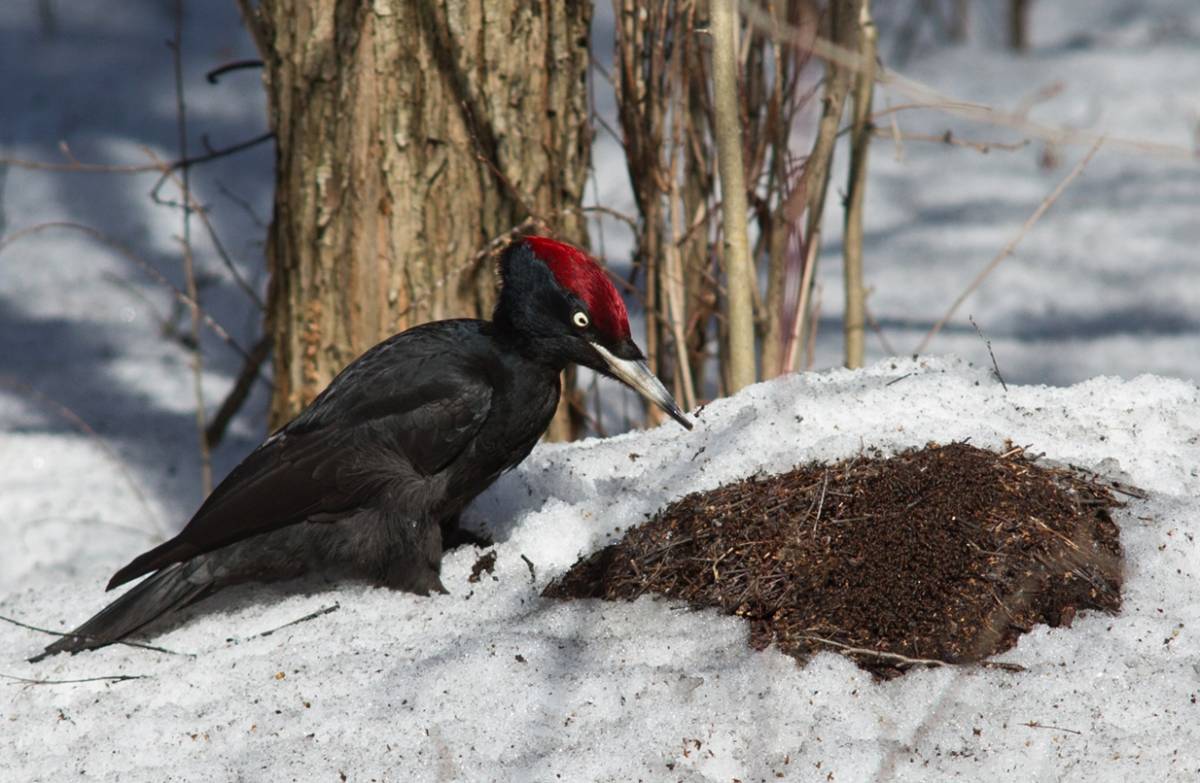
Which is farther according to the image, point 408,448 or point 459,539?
point 459,539

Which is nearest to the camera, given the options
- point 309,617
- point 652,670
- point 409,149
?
point 652,670

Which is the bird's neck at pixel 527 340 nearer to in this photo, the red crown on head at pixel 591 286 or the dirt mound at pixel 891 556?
the red crown on head at pixel 591 286

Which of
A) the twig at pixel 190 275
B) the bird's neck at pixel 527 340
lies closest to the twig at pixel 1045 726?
the bird's neck at pixel 527 340

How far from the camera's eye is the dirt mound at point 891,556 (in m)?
2.23

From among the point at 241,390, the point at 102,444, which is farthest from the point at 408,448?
the point at 102,444

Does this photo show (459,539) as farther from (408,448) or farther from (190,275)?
(190,275)

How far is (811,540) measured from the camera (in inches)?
94.9

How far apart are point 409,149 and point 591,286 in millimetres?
930

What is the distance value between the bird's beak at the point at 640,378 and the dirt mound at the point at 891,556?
0.75 ft

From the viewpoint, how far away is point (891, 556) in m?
2.34

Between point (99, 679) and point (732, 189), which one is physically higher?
point (732, 189)

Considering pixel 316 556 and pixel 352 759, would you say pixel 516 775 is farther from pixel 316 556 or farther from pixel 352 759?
pixel 316 556

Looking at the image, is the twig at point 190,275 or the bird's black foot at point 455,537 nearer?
the bird's black foot at point 455,537

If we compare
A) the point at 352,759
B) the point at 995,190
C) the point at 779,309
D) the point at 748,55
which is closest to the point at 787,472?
the point at 779,309
